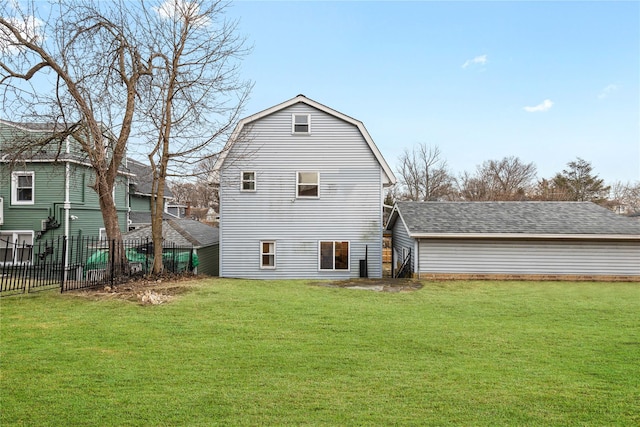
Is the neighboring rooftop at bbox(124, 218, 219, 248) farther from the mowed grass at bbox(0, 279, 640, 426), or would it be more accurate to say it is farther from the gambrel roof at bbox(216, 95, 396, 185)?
the mowed grass at bbox(0, 279, 640, 426)

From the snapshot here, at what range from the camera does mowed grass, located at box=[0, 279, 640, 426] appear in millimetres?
3945

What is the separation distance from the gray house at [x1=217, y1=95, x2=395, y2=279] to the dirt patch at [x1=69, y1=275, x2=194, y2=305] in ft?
15.0

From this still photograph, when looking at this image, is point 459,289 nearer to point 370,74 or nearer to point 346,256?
point 346,256

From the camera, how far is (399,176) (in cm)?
4856

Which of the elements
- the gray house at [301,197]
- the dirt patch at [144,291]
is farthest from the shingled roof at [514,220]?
the dirt patch at [144,291]

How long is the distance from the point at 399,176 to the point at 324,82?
1182 inches

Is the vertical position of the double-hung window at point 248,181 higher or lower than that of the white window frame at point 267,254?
higher

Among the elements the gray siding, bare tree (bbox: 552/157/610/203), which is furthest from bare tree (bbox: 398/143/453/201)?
the gray siding

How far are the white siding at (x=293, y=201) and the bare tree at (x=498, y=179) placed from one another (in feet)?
116

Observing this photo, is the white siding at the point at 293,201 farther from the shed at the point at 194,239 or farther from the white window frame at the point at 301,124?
the shed at the point at 194,239

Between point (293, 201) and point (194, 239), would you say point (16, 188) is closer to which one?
point (194, 239)

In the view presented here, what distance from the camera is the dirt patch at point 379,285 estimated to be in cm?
1288

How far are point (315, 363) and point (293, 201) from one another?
12134 millimetres

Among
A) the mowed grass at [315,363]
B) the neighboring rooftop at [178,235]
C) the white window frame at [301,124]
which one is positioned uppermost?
the white window frame at [301,124]
